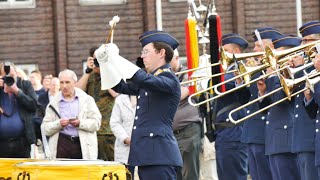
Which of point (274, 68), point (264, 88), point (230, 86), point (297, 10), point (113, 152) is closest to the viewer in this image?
point (274, 68)

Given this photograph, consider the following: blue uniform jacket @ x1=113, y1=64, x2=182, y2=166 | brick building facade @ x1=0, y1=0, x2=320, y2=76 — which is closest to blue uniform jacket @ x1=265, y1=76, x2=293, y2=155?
blue uniform jacket @ x1=113, y1=64, x2=182, y2=166

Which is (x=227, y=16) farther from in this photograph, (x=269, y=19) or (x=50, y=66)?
(x=50, y=66)

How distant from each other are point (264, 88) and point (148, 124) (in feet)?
8.15

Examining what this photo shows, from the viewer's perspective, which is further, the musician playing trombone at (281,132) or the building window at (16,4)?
the building window at (16,4)

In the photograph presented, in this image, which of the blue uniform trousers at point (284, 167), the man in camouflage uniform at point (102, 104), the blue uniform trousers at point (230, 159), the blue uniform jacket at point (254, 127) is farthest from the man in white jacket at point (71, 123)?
the blue uniform trousers at point (284, 167)

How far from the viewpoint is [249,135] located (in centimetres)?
1396

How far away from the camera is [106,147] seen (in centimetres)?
1564

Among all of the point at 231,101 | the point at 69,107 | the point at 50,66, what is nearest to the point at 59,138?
the point at 69,107

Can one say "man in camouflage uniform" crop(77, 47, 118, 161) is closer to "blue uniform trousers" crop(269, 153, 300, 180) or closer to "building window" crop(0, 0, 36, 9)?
"blue uniform trousers" crop(269, 153, 300, 180)

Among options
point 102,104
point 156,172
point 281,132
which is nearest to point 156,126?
point 156,172

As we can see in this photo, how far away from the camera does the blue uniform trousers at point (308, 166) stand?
11.9m

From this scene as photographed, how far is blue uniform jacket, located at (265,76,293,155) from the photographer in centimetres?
1279

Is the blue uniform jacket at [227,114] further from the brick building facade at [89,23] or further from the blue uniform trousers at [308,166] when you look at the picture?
the brick building facade at [89,23]

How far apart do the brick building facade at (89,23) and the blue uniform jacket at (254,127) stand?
610 inches
